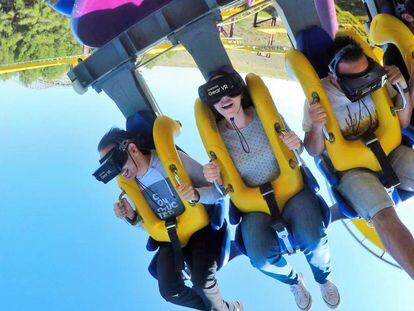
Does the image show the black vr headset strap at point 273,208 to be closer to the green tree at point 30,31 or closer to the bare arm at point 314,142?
the bare arm at point 314,142

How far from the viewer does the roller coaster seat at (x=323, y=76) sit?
306cm

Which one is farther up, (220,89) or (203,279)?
(220,89)

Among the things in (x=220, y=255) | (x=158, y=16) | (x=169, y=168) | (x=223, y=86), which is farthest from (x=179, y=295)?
(x=158, y=16)

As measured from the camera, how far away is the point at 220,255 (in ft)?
10.5

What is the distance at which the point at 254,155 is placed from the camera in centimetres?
297

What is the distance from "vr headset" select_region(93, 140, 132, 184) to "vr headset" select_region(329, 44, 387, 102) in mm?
1451

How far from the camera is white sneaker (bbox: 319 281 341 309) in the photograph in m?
3.34

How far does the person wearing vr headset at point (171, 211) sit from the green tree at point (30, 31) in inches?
418

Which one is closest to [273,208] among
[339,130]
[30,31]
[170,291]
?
[339,130]

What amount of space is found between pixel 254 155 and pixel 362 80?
0.82 meters

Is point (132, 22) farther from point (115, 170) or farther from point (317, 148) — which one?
point (317, 148)

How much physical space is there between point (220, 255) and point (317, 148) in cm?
102

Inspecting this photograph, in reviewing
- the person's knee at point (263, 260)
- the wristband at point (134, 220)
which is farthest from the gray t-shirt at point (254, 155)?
the wristband at point (134, 220)

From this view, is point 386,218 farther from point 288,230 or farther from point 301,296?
point 301,296
